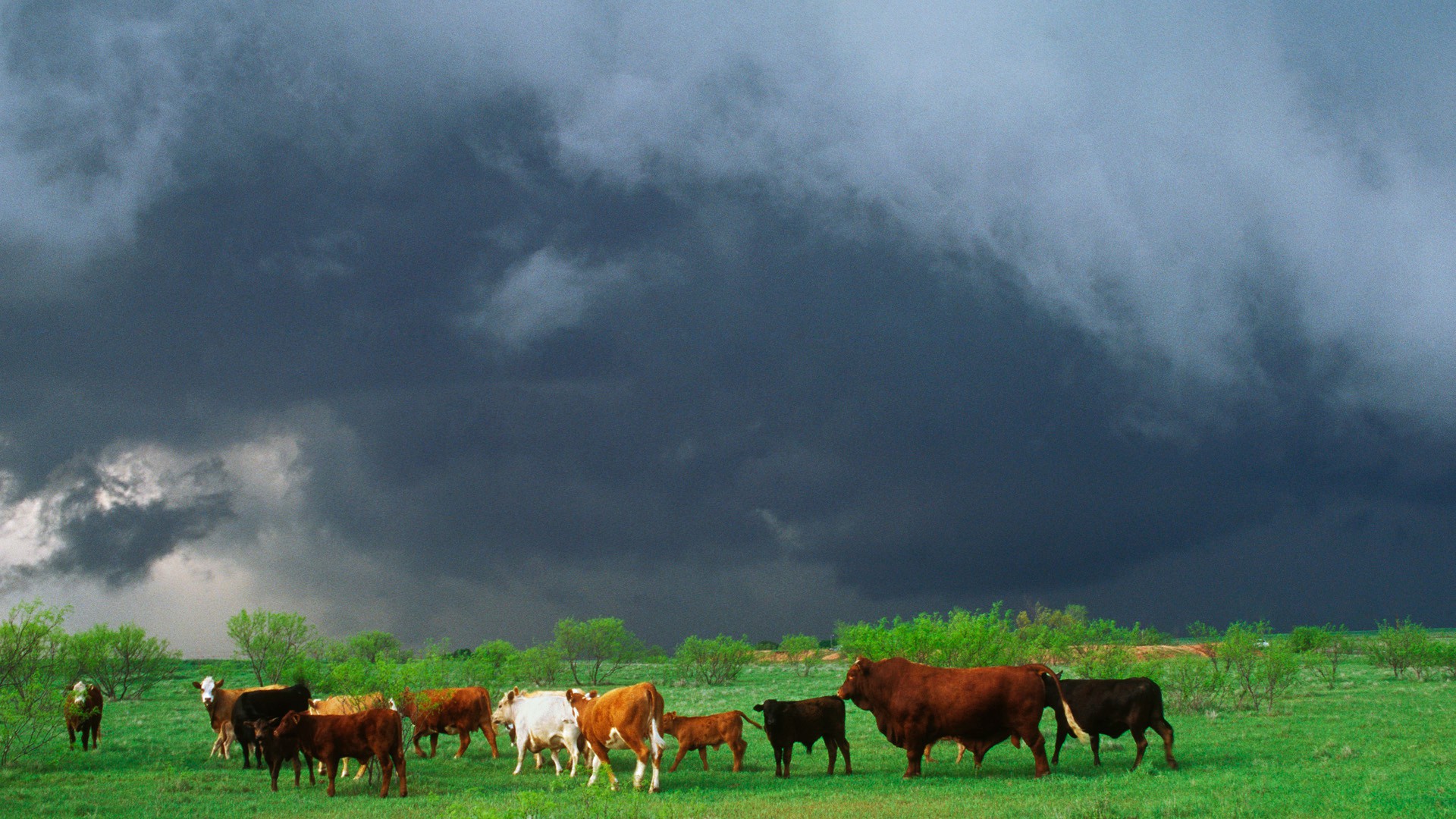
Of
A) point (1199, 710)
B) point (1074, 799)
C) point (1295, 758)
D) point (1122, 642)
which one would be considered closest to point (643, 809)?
point (1074, 799)

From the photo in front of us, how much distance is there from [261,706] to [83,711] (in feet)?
25.3

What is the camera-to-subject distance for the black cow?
1011 inches

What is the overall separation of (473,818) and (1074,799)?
10.3 metres

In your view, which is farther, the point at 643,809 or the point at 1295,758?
the point at 1295,758

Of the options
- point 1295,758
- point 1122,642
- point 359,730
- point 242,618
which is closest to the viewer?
point 359,730

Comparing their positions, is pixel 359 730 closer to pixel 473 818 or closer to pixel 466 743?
pixel 466 743

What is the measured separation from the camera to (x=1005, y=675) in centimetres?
2002

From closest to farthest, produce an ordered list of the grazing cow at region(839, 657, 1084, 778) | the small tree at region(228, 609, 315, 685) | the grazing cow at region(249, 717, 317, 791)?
the grazing cow at region(839, 657, 1084, 778), the grazing cow at region(249, 717, 317, 791), the small tree at region(228, 609, 315, 685)

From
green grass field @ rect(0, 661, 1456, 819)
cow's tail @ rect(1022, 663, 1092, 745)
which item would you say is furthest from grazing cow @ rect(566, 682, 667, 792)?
cow's tail @ rect(1022, 663, 1092, 745)

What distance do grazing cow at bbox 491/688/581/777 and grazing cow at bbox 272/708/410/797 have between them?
324cm

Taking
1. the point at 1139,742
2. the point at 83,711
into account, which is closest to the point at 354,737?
the point at 83,711

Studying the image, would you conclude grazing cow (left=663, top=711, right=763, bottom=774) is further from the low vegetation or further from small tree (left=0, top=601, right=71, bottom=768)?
small tree (left=0, top=601, right=71, bottom=768)

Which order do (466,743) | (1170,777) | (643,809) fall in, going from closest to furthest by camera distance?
(643,809)
(1170,777)
(466,743)

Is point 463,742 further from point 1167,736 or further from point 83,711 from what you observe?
point 1167,736
